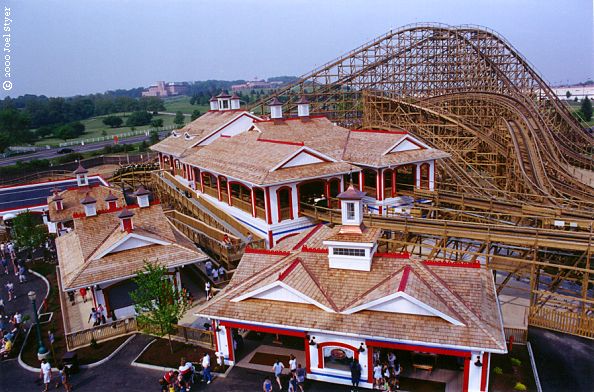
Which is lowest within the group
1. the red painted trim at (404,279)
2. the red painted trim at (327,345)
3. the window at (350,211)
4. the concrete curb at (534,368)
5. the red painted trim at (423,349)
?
the concrete curb at (534,368)

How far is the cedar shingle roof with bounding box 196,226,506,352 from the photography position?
15.3m

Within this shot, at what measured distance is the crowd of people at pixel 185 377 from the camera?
16.7 meters

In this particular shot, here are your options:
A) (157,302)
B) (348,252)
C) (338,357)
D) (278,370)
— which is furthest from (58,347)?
(348,252)

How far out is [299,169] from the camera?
2812cm

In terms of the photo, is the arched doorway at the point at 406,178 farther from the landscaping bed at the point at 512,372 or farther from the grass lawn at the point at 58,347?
the grass lawn at the point at 58,347

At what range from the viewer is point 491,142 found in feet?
120

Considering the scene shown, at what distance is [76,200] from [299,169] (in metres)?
17.4

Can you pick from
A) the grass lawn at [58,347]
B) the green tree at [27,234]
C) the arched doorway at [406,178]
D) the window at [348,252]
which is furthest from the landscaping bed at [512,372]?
the green tree at [27,234]

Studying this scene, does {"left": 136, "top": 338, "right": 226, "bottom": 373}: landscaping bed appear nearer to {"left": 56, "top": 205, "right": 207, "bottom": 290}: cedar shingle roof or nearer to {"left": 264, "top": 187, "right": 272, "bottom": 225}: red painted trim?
{"left": 56, "top": 205, "right": 207, "bottom": 290}: cedar shingle roof

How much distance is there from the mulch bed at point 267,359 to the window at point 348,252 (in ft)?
15.0

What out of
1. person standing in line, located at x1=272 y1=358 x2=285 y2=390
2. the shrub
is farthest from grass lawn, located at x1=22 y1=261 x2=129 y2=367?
the shrub

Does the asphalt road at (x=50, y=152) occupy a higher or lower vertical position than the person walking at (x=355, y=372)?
higher

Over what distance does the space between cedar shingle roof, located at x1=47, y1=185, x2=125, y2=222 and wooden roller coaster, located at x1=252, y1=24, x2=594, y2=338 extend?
1549 cm

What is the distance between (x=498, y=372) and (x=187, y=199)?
25.9 m
